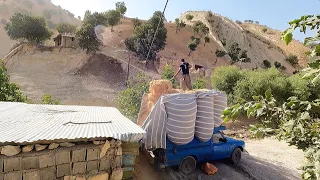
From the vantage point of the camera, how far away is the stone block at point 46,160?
162 inches

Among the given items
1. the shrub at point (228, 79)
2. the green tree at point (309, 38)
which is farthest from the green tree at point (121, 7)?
the green tree at point (309, 38)

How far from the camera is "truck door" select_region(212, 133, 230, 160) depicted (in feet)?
26.2

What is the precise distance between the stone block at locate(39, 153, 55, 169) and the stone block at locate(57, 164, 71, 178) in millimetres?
130

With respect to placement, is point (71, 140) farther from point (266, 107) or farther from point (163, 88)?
point (163, 88)

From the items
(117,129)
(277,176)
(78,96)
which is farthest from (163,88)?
(78,96)

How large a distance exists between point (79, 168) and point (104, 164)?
0.44 meters

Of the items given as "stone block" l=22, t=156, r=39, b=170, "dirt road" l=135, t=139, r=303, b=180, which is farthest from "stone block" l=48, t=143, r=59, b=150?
"dirt road" l=135, t=139, r=303, b=180

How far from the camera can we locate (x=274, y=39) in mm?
63469

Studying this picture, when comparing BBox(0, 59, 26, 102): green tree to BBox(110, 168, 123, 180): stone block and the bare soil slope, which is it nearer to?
BBox(110, 168, 123, 180): stone block

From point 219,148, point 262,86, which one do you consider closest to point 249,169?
point 219,148

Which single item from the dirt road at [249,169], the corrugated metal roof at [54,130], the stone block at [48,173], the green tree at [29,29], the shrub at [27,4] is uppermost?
the shrub at [27,4]

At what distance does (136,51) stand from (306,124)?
119 ft

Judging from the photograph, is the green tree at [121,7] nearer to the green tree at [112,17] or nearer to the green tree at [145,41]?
the green tree at [112,17]

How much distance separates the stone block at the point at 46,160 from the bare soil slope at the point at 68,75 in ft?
69.8
